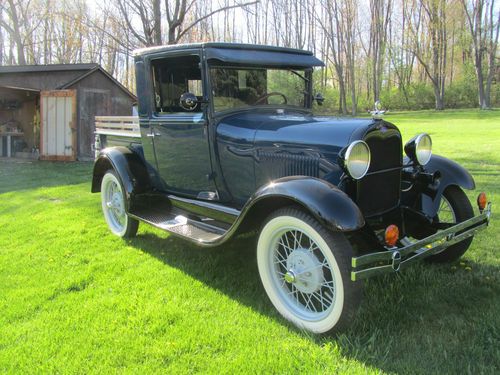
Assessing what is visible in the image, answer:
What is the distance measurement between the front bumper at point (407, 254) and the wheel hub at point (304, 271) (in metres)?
0.32

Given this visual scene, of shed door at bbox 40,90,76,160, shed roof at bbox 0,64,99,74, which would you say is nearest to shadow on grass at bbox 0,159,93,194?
shed door at bbox 40,90,76,160

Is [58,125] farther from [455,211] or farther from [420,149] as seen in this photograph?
[455,211]

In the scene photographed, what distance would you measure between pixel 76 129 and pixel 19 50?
16.9 m

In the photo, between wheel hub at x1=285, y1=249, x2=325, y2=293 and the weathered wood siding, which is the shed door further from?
wheel hub at x1=285, y1=249, x2=325, y2=293

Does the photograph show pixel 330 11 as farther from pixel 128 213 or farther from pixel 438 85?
pixel 128 213

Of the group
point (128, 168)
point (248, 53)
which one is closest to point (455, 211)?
point (248, 53)

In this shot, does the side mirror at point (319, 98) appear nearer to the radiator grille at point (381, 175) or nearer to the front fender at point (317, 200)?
the radiator grille at point (381, 175)

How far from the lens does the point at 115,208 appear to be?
16.4 ft

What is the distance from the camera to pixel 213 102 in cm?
373

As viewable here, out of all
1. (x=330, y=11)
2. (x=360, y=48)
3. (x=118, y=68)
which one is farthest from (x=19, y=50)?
(x=360, y=48)

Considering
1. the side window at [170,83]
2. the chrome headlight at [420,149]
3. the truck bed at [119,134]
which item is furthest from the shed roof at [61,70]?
the chrome headlight at [420,149]

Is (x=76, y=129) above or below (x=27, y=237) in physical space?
above

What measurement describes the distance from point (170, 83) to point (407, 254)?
2.76 m

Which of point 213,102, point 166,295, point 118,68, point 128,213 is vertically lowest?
point 166,295
